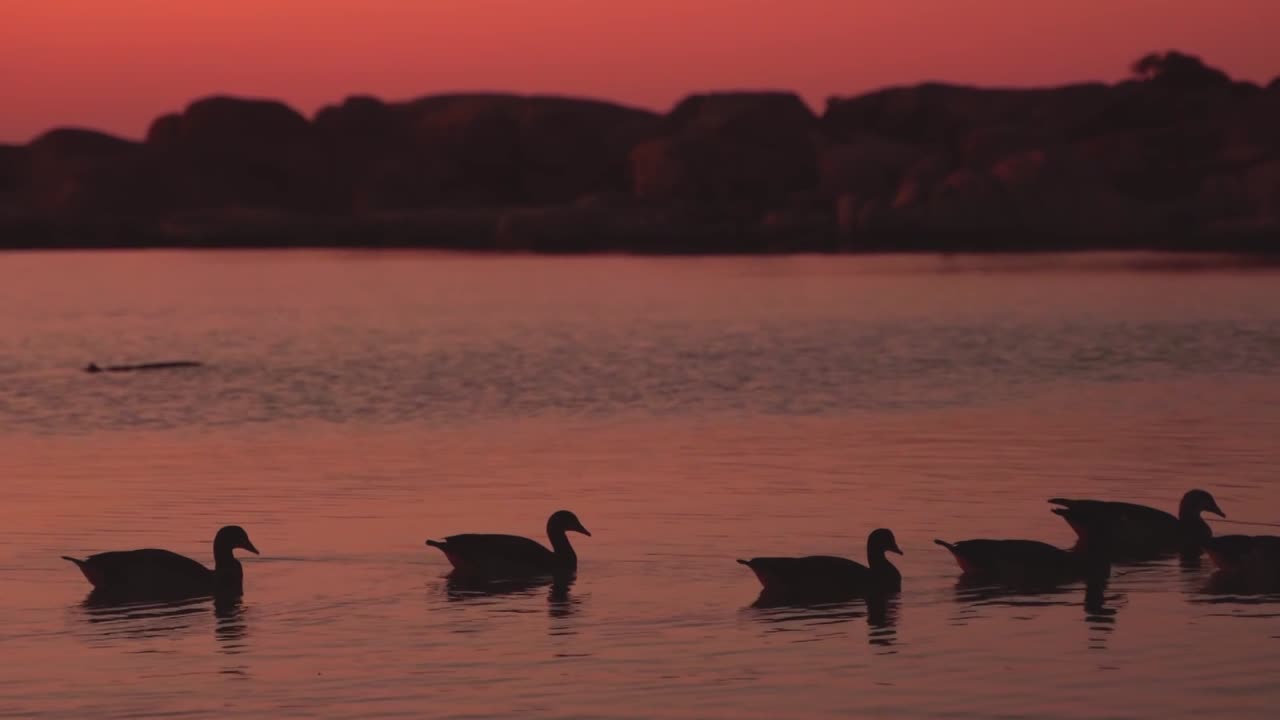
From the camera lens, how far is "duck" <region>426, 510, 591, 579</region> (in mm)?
21094

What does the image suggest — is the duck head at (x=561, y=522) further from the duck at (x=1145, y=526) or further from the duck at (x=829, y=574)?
the duck at (x=1145, y=526)

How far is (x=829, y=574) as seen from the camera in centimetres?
2009

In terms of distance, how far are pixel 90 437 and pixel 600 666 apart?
19652 mm

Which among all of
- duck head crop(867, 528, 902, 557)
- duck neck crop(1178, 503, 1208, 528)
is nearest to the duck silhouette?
duck head crop(867, 528, 902, 557)

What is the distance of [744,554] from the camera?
22.6m

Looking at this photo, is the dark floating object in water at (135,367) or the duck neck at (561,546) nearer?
the duck neck at (561,546)

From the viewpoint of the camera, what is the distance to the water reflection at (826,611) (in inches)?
748

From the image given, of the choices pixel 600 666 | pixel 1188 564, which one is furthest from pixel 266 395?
pixel 600 666

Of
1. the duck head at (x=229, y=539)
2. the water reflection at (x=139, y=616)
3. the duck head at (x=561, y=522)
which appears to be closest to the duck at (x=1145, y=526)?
the duck head at (x=561, y=522)

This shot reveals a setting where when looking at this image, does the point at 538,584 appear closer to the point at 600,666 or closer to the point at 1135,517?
the point at 600,666

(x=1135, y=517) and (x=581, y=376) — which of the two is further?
(x=581, y=376)

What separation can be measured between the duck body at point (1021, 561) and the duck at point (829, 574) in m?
0.53

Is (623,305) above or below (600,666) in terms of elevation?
above

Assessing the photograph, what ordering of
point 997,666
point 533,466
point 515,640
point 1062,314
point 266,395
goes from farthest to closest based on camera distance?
point 1062,314 → point 266,395 → point 533,466 → point 515,640 → point 997,666
